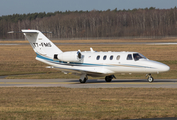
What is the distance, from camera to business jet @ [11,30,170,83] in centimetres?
2745

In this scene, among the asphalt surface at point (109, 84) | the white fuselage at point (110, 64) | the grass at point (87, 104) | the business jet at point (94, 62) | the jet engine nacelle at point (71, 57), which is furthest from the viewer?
the jet engine nacelle at point (71, 57)

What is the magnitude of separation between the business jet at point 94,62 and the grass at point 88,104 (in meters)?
5.92

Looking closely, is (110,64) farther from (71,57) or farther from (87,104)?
(87,104)

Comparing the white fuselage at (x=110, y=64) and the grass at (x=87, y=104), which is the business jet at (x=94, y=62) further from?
the grass at (x=87, y=104)

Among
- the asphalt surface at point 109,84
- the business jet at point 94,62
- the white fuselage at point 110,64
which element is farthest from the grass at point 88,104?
the business jet at point 94,62

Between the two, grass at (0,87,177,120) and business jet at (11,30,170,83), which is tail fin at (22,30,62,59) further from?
grass at (0,87,177,120)

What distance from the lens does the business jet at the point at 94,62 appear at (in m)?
27.5

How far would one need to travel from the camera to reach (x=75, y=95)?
20.2 metres

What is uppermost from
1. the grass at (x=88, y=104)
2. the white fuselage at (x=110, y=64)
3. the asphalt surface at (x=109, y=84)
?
the white fuselage at (x=110, y=64)

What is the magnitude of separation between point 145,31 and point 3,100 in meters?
173

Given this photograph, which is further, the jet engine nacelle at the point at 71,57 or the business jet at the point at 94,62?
the jet engine nacelle at the point at 71,57

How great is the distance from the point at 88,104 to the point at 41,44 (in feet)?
51.9

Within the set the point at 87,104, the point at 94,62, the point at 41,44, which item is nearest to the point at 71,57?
the point at 94,62

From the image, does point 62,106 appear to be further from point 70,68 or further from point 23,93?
point 70,68
